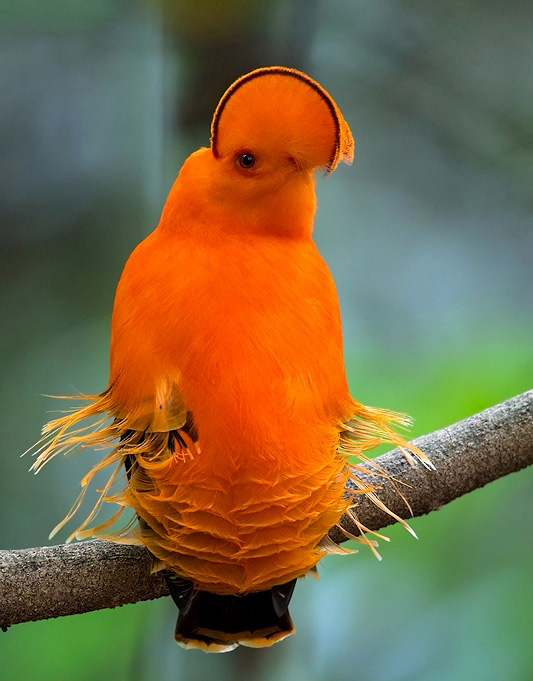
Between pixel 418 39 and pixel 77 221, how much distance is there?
0.92 metres

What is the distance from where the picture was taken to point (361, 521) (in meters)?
1.25

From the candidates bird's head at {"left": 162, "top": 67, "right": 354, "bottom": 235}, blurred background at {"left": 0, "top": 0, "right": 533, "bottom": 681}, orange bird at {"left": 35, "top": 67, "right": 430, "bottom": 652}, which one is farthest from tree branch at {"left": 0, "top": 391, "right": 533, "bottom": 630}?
blurred background at {"left": 0, "top": 0, "right": 533, "bottom": 681}

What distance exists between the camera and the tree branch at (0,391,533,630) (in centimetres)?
108

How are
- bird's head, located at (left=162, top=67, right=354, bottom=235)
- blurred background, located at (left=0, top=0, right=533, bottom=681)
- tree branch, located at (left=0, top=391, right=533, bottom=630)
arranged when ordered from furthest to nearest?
blurred background, located at (left=0, top=0, right=533, bottom=681)
tree branch, located at (left=0, top=391, right=533, bottom=630)
bird's head, located at (left=162, top=67, right=354, bottom=235)

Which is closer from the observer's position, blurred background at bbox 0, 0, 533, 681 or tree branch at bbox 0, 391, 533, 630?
tree branch at bbox 0, 391, 533, 630

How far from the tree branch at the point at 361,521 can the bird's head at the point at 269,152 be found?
42 cm

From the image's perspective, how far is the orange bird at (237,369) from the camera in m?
0.96


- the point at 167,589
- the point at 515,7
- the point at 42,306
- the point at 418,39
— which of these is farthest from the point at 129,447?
the point at 515,7

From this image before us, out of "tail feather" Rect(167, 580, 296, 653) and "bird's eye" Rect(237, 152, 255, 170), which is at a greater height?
"bird's eye" Rect(237, 152, 255, 170)

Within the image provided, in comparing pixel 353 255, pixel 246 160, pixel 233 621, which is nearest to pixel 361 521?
pixel 233 621

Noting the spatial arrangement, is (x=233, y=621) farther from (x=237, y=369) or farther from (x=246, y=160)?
(x=246, y=160)

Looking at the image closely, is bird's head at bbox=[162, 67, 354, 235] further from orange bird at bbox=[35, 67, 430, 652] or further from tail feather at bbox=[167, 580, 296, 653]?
tail feather at bbox=[167, 580, 296, 653]

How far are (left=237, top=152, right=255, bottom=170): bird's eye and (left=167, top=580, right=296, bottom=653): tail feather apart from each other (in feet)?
1.80

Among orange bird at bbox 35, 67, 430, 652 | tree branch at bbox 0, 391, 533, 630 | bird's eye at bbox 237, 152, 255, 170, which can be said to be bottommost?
tree branch at bbox 0, 391, 533, 630
